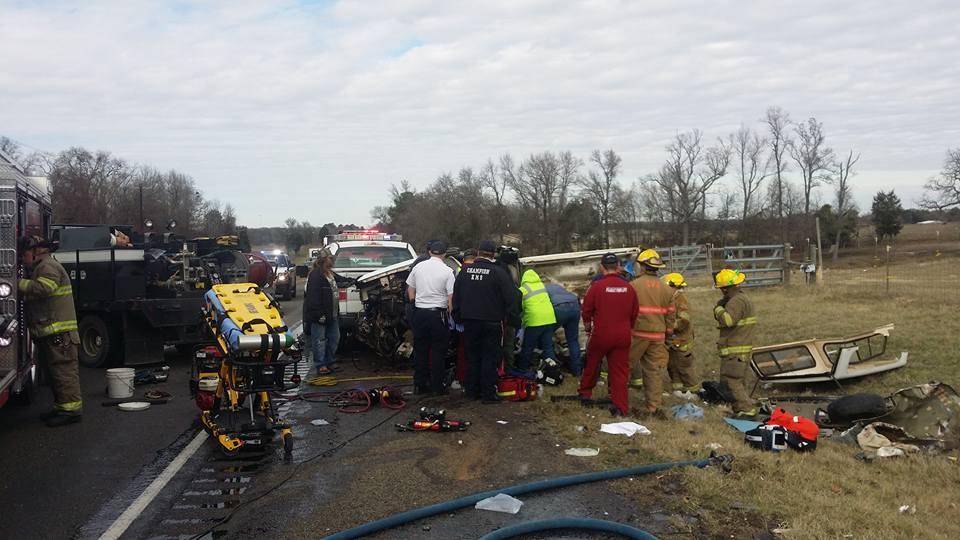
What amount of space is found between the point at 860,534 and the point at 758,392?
5.76m

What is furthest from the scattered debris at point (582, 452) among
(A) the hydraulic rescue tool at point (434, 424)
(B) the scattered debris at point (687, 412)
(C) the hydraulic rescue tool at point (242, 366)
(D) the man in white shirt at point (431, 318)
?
(D) the man in white shirt at point (431, 318)

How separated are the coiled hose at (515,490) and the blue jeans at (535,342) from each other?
3790 mm

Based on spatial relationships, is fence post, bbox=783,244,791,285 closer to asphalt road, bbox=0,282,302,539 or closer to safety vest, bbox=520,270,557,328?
safety vest, bbox=520,270,557,328

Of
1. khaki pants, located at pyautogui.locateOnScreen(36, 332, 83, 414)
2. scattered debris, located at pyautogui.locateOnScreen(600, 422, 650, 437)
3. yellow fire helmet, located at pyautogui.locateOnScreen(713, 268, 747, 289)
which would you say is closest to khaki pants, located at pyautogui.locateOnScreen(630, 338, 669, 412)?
scattered debris, located at pyautogui.locateOnScreen(600, 422, 650, 437)

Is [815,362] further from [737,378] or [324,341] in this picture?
[324,341]

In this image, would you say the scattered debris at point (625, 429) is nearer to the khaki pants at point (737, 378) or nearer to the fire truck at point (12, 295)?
the khaki pants at point (737, 378)

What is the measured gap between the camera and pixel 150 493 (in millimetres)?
5840

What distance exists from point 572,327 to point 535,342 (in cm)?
61

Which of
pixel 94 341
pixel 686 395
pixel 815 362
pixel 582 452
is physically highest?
pixel 94 341

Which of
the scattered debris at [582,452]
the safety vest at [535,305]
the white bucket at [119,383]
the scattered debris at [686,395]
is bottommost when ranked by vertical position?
the scattered debris at [686,395]

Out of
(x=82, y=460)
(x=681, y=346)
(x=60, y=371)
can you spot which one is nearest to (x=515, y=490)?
(x=82, y=460)

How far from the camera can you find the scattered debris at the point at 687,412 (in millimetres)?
8170

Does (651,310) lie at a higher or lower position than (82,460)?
higher

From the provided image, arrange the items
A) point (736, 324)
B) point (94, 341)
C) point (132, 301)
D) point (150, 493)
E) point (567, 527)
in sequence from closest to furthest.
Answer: point (567, 527) < point (150, 493) < point (736, 324) < point (132, 301) < point (94, 341)
